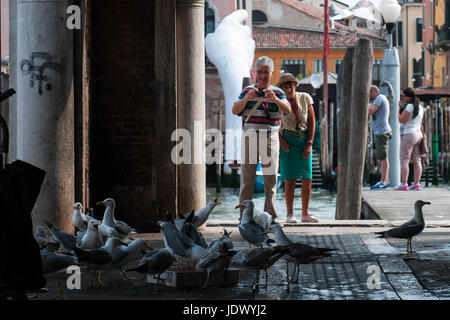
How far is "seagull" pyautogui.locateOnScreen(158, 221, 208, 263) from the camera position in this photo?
646 centimetres

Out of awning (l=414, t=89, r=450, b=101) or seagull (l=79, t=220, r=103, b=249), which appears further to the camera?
awning (l=414, t=89, r=450, b=101)

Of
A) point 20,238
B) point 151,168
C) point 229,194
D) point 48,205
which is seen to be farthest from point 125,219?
point 229,194

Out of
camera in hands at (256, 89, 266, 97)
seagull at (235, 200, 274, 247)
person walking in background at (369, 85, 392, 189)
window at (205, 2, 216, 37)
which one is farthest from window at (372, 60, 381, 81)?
seagull at (235, 200, 274, 247)

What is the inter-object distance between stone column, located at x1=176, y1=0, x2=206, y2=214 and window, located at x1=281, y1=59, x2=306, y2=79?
147 feet

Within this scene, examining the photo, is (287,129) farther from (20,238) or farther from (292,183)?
(20,238)

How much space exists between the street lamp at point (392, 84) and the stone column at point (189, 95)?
329 inches

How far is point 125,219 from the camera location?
9.88 m

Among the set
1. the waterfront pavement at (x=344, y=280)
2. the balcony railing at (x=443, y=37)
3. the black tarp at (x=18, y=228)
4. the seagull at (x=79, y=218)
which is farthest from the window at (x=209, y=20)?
the black tarp at (x=18, y=228)

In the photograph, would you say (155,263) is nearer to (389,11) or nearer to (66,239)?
(66,239)

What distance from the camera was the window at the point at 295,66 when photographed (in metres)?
55.2

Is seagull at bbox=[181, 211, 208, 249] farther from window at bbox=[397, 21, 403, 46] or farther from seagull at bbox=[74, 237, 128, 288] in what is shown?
window at bbox=[397, 21, 403, 46]

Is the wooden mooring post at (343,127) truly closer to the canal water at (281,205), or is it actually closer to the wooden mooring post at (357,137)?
the wooden mooring post at (357,137)

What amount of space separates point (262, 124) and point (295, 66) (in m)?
46.7
